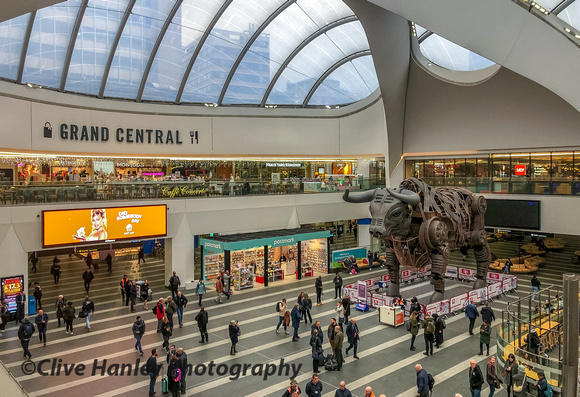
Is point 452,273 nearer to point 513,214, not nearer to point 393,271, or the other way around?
point 513,214

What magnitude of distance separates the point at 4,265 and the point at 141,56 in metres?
13.9

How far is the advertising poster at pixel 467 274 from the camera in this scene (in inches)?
953

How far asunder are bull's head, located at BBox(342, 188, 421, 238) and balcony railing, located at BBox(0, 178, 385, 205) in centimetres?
1011

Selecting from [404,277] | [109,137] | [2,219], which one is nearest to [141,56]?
[109,137]

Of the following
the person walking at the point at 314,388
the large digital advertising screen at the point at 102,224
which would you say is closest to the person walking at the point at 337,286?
the large digital advertising screen at the point at 102,224

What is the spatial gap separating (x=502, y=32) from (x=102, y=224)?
58.7 feet

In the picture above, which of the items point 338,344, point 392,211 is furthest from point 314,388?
point 392,211

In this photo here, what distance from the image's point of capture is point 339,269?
27312mm

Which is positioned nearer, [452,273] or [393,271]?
[393,271]

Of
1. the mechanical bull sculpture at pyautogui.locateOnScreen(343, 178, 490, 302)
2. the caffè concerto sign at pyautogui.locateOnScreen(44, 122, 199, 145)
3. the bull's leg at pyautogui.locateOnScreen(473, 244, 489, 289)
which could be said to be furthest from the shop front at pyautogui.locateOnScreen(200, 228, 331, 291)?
the bull's leg at pyautogui.locateOnScreen(473, 244, 489, 289)

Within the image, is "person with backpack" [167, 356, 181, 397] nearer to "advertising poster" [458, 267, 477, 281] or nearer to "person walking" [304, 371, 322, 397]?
"person walking" [304, 371, 322, 397]

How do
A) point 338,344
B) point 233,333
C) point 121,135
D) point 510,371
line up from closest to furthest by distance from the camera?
point 510,371 < point 338,344 < point 233,333 < point 121,135

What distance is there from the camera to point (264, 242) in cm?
2355

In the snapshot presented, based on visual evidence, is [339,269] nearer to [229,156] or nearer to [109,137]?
[229,156]
